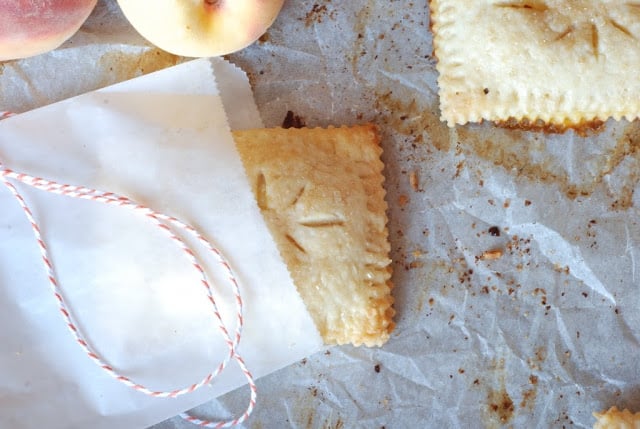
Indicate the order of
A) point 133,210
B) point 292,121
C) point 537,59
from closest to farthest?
point 133,210
point 537,59
point 292,121

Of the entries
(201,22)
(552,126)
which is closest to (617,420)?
(552,126)

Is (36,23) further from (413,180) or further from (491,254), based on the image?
(491,254)

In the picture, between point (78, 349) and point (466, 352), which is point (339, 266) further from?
point (78, 349)

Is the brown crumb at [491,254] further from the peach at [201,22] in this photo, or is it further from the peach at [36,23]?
the peach at [36,23]

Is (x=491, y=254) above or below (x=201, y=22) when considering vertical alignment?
below

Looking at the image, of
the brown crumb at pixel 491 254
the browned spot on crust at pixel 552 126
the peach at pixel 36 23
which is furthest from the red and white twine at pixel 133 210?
the browned spot on crust at pixel 552 126

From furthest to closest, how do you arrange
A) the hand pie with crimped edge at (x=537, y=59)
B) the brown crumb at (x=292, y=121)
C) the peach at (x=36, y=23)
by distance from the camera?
the brown crumb at (x=292, y=121)
the hand pie with crimped edge at (x=537, y=59)
the peach at (x=36, y=23)
